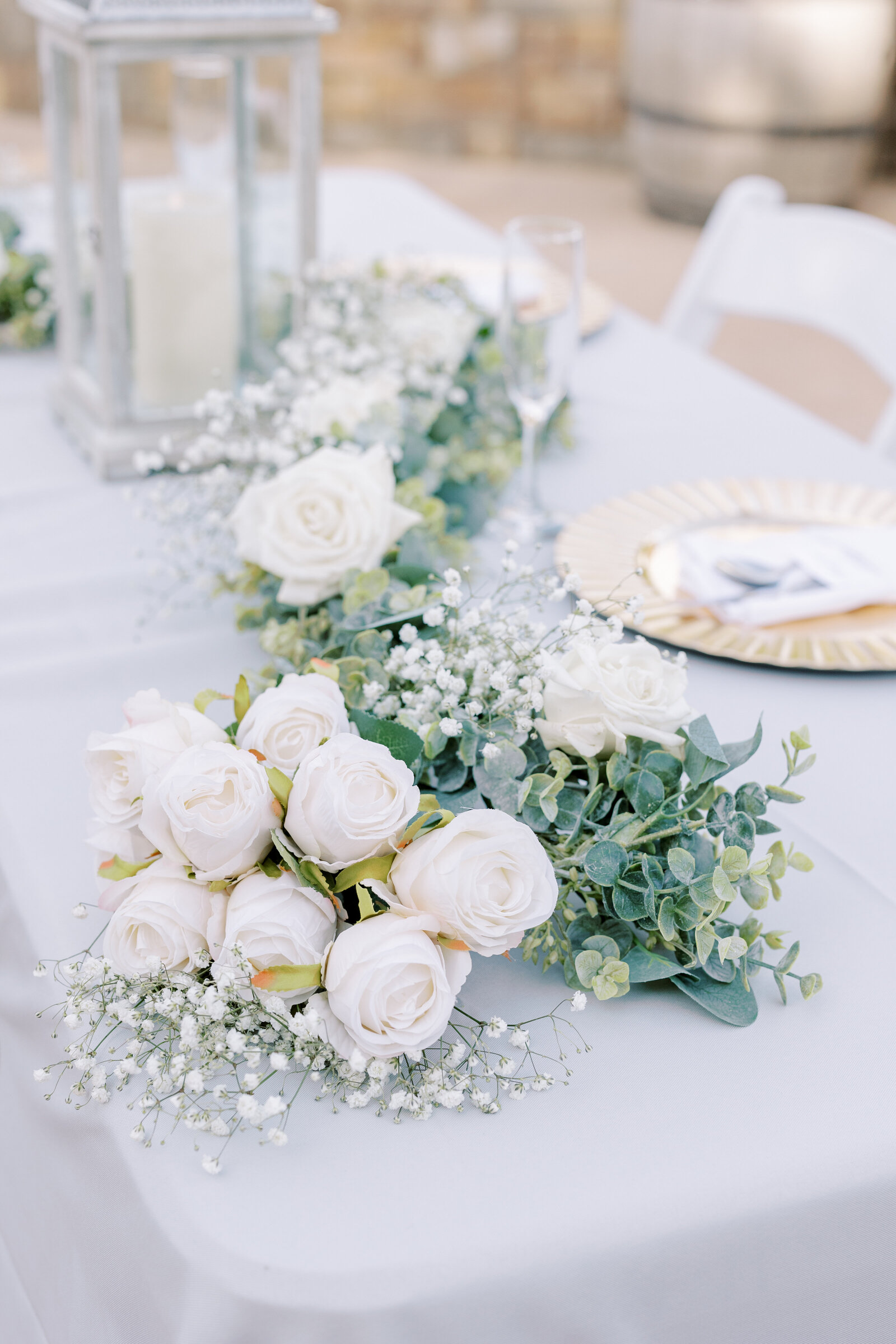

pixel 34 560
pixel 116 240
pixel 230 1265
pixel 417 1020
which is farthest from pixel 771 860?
pixel 116 240

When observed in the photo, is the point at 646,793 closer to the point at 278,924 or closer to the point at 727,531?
the point at 278,924

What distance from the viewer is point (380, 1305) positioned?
489 millimetres

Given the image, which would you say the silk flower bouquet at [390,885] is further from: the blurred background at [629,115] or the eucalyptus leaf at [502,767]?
the blurred background at [629,115]

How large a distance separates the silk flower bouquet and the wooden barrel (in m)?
5.16

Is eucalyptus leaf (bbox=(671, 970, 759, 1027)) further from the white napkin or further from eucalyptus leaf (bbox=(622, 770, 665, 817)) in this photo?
the white napkin

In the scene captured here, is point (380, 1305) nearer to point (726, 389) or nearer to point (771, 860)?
point (771, 860)

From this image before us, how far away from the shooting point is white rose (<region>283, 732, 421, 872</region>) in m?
0.57

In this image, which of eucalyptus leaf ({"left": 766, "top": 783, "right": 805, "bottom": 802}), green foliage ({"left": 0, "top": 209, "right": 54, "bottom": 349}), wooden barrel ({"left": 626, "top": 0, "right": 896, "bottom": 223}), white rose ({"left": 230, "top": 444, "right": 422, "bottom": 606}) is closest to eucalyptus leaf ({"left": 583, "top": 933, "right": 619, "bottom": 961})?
eucalyptus leaf ({"left": 766, "top": 783, "right": 805, "bottom": 802})

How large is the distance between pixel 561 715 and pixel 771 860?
0.12 metres

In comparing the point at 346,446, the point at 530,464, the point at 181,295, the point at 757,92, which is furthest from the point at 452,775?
the point at 757,92

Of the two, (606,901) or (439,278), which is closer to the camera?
(606,901)

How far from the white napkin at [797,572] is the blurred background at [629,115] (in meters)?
2.80

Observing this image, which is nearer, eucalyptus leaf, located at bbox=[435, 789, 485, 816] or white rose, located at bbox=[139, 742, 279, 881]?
white rose, located at bbox=[139, 742, 279, 881]

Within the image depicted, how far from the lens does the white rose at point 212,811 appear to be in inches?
22.2
